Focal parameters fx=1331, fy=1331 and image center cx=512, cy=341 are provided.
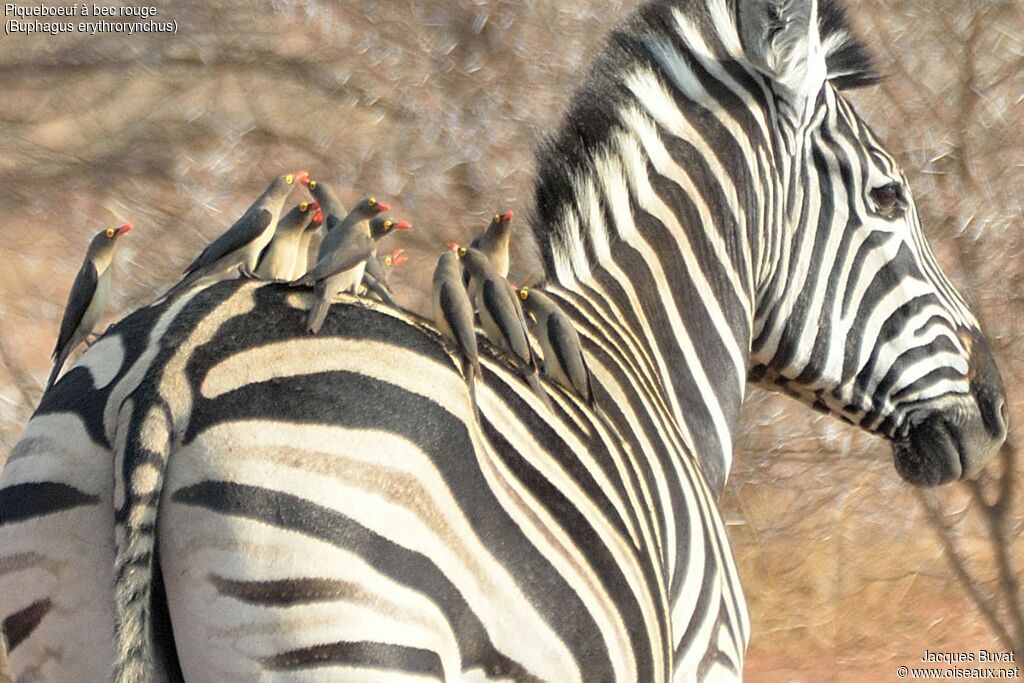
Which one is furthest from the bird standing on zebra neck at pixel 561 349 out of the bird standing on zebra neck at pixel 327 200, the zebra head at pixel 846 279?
the bird standing on zebra neck at pixel 327 200

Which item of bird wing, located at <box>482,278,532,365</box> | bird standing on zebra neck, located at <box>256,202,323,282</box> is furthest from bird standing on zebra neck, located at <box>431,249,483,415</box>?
bird standing on zebra neck, located at <box>256,202,323,282</box>

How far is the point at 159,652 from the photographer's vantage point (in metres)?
2.23

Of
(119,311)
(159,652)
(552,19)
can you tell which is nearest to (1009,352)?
(552,19)

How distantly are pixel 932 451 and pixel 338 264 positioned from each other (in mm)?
2302

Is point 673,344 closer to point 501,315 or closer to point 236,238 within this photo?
point 501,315

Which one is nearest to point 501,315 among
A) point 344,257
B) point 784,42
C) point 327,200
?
point 344,257

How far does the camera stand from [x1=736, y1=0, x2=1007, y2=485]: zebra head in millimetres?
4074

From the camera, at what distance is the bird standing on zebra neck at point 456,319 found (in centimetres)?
255

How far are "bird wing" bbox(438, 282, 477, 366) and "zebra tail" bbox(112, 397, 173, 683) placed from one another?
0.63 m

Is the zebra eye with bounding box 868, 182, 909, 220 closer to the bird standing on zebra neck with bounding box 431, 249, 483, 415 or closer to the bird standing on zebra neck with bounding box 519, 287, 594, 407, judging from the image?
the bird standing on zebra neck with bounding box 519, 287, 594, 407

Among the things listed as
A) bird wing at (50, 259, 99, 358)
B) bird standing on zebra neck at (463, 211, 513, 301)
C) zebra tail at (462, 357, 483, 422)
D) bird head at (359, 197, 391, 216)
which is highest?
bird standing on zebra neck at (463, 211, 513, 301)

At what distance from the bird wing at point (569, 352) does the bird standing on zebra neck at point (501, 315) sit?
68mm

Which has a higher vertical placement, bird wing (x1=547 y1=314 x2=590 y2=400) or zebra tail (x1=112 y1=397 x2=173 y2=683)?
bird wing (x1=547 y1=314 x2=590 y2=400)

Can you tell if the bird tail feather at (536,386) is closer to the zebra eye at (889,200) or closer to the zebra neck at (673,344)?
the zebra neck at (673,344)
